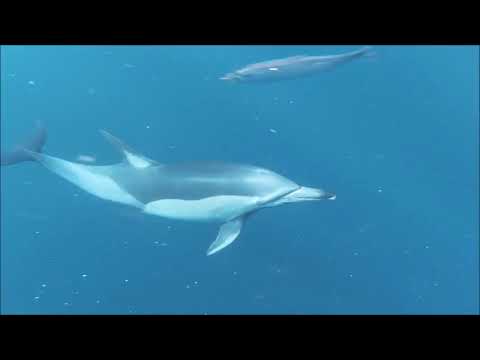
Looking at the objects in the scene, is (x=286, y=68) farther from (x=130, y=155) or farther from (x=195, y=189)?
(x=130, y=155)

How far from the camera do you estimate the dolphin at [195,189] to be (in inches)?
239

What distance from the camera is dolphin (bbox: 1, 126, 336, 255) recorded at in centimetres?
607

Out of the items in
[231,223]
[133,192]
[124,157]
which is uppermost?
[124,157]

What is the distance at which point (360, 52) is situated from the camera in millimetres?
6508

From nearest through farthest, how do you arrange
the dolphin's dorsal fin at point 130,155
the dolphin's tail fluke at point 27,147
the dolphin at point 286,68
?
the dolphin's dorsal fin at point 130,155
the dolphin at point 286,68
the dolphin's tail fluke at point 27,147

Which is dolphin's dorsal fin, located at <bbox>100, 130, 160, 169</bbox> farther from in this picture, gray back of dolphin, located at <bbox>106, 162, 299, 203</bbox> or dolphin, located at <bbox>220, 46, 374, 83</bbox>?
dolphin, located at <bbox>220, 46, 374, 83</bbox>

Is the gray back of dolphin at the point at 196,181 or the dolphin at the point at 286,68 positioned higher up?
the dolphin at the point at 286,68

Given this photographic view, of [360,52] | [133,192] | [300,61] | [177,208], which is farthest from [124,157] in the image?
[360,52]

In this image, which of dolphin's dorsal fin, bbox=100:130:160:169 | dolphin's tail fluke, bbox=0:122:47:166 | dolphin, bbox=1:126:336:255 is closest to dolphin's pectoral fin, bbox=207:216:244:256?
dolphin, bbox=1:126:336:255

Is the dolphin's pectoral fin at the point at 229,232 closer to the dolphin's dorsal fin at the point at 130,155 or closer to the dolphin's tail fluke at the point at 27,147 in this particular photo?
the dolphin's dorsal fin at the point at 130,155

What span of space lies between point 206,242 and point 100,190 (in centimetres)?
201

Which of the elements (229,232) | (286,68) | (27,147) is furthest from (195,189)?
(27,147)

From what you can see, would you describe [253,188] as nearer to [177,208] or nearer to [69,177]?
[177,208]

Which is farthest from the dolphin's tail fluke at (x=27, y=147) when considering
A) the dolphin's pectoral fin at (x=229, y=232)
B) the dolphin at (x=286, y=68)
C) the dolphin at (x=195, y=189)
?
the dolphin's pectoral fin at (x=229, y=232)
